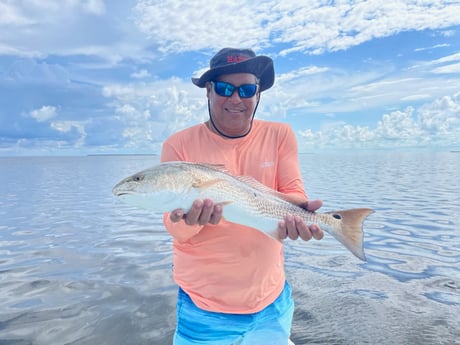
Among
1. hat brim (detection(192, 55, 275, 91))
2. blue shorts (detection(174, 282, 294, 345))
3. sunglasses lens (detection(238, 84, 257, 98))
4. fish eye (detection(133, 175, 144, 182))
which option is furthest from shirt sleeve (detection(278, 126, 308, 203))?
fish eye (detection(133, 175, 144, 182))

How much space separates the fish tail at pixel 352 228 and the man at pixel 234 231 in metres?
0.26

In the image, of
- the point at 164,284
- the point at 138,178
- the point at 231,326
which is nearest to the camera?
the point at 138,178

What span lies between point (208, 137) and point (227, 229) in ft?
3.02

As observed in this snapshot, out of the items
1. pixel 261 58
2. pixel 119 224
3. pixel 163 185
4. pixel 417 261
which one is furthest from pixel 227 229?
pixel 119 224

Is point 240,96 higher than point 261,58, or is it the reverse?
point 261,58

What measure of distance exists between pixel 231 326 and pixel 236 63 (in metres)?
2.46

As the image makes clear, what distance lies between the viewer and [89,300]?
664cm

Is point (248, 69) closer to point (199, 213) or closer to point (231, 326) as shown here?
point (199, 213)

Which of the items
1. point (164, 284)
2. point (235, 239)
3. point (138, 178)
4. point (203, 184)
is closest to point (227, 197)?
point (203, 184)

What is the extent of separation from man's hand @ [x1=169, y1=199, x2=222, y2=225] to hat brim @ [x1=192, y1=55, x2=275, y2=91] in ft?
4.23

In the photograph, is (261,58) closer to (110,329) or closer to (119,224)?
(110,329)

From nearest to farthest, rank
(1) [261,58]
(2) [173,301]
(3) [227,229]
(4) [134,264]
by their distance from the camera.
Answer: (3) [227,229] < (1) [261,58] < (2) [173,301] < (4) [134,264]

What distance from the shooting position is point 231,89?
11.1ft

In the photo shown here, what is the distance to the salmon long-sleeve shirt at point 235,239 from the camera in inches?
124
